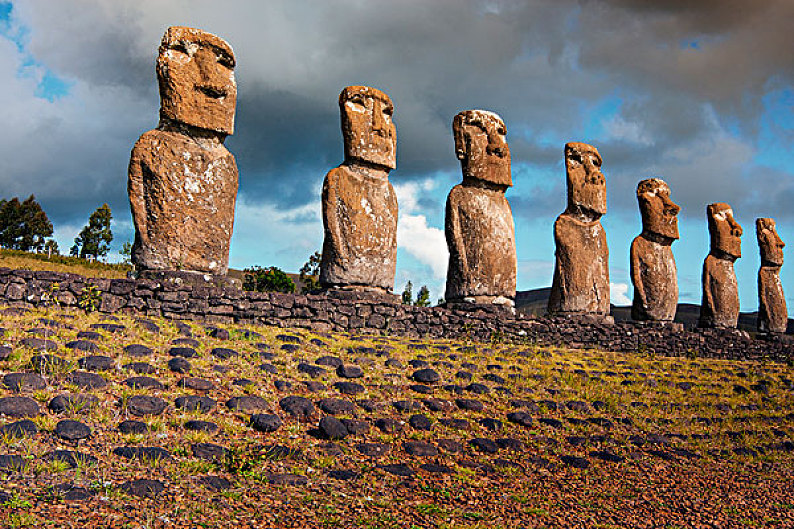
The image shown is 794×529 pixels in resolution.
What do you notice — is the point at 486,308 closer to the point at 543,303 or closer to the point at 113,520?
the point at 113,520

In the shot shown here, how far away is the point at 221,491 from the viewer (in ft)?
16.7

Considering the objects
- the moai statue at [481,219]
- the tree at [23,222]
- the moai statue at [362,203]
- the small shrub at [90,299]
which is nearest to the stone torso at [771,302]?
the moai statue at [481,219]

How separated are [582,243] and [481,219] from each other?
3.28m

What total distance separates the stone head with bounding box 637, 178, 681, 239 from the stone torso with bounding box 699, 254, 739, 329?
9.96 feet

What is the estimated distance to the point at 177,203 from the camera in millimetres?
10992

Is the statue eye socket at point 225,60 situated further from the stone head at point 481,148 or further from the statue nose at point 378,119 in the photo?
the stone head at point 481,148

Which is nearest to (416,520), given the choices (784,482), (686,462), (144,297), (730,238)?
(686,462)

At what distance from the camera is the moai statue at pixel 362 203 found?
12523mm

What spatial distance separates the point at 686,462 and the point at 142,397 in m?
6.11

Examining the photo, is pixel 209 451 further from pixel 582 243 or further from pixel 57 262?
pixel 57 262

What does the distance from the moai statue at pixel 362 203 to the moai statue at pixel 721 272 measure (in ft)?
40.1

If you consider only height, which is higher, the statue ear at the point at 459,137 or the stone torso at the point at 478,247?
the statue ear at the point at 459,137

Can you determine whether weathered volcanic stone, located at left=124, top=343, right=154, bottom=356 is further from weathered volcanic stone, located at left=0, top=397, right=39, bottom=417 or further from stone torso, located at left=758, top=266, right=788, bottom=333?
stone torso, located at left=758, top=266, right=788, bottom=333

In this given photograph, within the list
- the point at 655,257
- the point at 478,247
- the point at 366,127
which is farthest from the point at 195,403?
the point at 655,257
